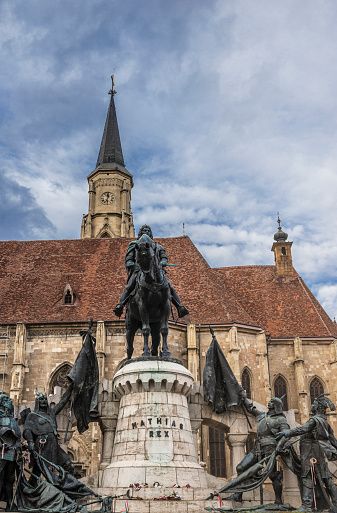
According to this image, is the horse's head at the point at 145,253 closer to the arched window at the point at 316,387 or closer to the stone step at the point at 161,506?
the stone step at the point at 161,506

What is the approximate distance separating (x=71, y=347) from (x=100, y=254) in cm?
690

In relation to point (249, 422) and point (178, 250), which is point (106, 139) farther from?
point (249, 422)

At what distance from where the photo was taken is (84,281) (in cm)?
2791

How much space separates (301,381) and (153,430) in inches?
727

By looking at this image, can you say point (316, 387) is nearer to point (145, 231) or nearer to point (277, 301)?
point (277, 301)

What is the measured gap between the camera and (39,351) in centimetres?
2488

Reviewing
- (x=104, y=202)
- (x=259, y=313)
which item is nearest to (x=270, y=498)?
(x=259, y=313)

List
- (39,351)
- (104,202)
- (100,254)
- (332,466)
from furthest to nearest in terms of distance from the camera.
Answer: (104,202)
(100,254)
(39,351)
(332,466)

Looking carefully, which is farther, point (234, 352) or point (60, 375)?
point (234, 352)

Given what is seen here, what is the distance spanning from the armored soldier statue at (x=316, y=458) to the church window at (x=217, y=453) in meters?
14.5

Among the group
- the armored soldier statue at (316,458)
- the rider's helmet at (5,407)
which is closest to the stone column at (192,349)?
the armored soldier statue at (316,458)

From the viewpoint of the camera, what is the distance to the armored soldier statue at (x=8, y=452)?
8516 mm

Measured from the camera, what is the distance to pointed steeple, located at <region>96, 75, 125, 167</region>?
5099 cm

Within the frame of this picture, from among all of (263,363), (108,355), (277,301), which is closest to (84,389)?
(108,355)
